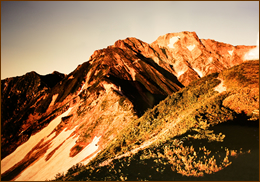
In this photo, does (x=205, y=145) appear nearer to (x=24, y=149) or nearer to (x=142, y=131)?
(x=142, y=131)

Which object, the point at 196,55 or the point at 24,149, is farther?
the point at 196,55

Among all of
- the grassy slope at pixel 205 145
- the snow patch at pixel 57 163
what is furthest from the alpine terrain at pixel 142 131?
the snow patch at pixel 57 163

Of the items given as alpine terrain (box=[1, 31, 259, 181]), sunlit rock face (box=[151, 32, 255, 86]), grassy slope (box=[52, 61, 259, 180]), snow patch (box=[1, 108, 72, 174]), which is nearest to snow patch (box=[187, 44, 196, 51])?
sunlit rock face (box=[151, 32, 255, 86])

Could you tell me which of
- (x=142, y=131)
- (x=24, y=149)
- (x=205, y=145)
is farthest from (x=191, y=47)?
(x=205, y=145)

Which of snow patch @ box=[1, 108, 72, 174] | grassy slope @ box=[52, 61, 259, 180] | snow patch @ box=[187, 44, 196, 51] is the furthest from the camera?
snow patch @ box=[187, 44, 196, 51]

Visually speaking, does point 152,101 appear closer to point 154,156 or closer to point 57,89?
point 154,156

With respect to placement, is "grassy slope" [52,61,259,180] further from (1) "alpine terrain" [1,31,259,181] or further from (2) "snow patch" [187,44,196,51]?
(2) "snow patch" [187,44,196,51]

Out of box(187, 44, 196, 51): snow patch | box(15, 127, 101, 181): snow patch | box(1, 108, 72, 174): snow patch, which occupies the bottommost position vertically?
box(15, 127, 101, 181): snow patch
